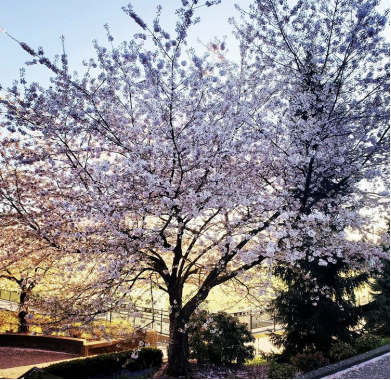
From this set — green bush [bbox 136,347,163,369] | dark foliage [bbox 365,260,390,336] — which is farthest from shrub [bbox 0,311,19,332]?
dark foliage [bbox 365,260,390,336]

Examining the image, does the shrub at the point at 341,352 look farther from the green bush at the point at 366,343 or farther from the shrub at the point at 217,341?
the shrub at the point at 217,341

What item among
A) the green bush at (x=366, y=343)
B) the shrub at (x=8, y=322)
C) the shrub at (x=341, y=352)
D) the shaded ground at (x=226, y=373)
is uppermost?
the shrub at (x=8, y=322)

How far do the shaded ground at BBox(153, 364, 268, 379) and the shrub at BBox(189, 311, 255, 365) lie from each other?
26cm

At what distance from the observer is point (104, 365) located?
8.77m

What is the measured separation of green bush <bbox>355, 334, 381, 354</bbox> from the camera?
8.95 meters

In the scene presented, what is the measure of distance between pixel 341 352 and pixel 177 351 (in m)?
3.65

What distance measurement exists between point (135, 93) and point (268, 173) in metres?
3.25

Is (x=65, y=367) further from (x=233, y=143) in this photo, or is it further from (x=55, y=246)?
(x=233, y=143)

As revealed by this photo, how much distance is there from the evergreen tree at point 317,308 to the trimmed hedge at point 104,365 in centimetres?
327

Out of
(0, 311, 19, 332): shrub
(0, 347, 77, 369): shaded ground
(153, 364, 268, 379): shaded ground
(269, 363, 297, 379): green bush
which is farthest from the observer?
(0, 311, 19, 332): shrub

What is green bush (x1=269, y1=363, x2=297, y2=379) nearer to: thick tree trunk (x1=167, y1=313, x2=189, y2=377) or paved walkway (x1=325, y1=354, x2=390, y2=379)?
paved walkway (x1=325, y1=354, x2=390, y2=379)

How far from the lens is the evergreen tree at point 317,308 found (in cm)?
1004

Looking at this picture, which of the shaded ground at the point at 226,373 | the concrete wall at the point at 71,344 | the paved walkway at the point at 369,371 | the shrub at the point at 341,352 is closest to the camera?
the paved walkway at the point at 369,371

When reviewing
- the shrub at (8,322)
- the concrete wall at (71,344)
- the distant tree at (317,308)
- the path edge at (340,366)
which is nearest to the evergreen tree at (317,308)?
the distant tree at (317,308)
